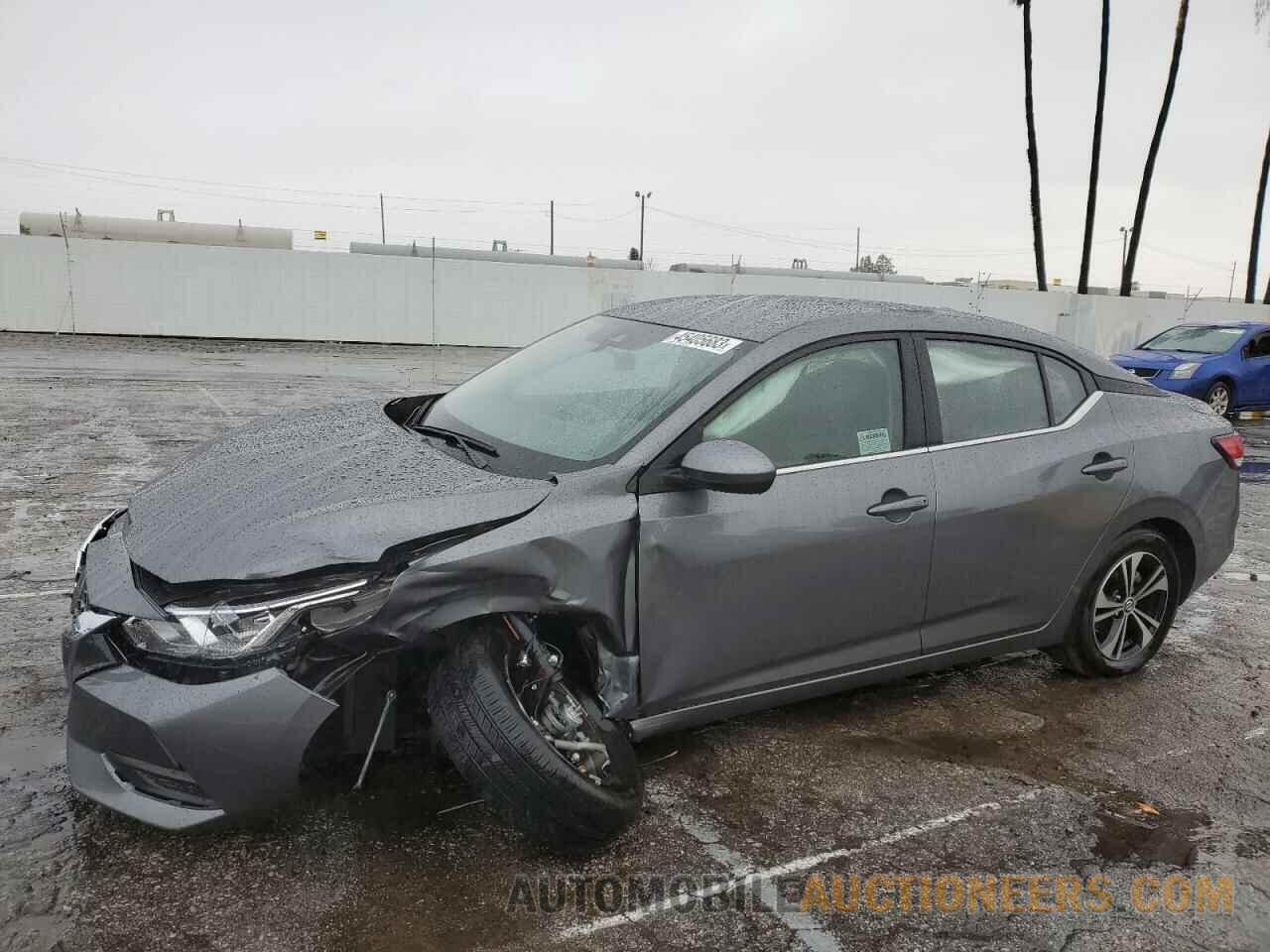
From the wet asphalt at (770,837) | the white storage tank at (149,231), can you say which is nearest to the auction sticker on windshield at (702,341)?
the wet asphalt at (770,837)

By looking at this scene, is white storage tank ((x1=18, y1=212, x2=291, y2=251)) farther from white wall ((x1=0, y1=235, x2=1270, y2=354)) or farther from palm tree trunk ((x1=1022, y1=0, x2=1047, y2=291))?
palm tree trunk ((x1=1022, y1=0, x2=1047, y2=291))

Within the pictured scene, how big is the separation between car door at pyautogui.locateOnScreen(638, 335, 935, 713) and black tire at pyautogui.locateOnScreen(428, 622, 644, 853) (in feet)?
1.39

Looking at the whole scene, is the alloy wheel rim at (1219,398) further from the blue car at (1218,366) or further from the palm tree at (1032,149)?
the palm tree at (1032,149)

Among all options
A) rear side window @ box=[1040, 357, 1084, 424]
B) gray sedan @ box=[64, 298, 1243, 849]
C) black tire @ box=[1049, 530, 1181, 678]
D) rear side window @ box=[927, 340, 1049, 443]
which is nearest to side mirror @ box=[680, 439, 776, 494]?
gray sedan @ box=[64, 298, 1243, 849]

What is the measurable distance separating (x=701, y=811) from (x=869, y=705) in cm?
116

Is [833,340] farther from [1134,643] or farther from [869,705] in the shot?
[1134,643]

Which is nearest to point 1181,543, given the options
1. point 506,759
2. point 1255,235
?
point 506,759

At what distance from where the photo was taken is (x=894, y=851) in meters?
3.16

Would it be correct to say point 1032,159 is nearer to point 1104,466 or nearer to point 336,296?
point 336,296

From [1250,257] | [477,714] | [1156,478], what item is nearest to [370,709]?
[477,714]

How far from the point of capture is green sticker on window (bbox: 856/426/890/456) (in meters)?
3.65

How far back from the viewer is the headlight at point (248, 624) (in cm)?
267

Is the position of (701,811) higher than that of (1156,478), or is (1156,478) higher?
(1156,478)

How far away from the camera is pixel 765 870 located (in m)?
3.03
